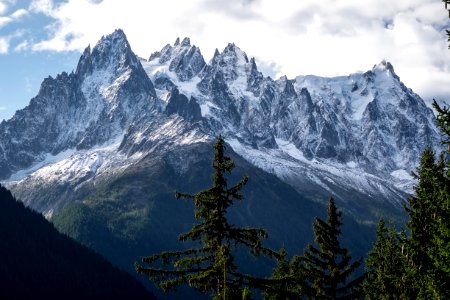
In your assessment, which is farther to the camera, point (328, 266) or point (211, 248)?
point (328, 266)

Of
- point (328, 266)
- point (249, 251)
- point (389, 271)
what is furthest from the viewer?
point (389, 271)

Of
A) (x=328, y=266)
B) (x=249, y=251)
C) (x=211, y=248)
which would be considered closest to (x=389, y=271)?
(x=328, y=266)

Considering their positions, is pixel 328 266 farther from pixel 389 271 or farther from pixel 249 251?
pixel 249 251

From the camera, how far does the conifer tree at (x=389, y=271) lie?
1319 inches

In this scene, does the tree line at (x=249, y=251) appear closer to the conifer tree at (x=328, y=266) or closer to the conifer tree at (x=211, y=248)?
the conifer tree at (x=211, y=248)

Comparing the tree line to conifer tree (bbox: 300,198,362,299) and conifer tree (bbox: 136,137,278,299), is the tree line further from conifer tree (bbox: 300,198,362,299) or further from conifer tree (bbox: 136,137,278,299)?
conifer tree (bbox: 300,198,362,299)

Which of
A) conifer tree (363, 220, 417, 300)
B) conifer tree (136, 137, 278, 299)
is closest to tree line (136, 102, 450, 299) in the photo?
conifer tree (136, 137, 278, 299)

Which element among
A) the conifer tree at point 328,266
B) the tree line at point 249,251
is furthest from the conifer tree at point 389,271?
the conifer tree at point 328,266

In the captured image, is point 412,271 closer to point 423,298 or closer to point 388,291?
point 423,298

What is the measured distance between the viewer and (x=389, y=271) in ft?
123

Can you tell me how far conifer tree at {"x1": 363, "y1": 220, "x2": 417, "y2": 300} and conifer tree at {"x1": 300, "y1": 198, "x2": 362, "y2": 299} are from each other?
162 centimetres

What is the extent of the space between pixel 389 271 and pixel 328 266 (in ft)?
13.1

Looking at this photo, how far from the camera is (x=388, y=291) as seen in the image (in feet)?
119

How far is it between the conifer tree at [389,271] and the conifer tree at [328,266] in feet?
5.31
